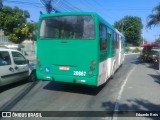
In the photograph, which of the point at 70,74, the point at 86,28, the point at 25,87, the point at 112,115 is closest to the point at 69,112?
the point at 112,115

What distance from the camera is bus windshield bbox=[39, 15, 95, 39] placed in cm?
978

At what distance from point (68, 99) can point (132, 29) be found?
84487 millimetres

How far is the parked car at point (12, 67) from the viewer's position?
34.1ft

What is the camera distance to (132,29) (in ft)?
299

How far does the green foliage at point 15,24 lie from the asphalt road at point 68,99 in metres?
33.1

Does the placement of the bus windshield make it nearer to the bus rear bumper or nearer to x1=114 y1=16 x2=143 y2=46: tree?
the bus rear bumper

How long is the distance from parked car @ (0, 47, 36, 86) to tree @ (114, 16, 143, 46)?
261ft

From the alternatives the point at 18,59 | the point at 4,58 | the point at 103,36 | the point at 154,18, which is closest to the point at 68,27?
the point at 103,36

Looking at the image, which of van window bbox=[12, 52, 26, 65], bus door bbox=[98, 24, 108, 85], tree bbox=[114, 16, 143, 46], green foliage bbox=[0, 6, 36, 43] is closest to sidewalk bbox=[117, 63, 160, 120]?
bus door bbox=[98, 24, 108, 85]

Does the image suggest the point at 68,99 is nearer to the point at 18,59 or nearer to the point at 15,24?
the point at 18,59

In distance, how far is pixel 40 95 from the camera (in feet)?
33.0

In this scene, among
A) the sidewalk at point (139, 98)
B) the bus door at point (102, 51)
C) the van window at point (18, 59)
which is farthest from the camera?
the van window at point (18, 59)

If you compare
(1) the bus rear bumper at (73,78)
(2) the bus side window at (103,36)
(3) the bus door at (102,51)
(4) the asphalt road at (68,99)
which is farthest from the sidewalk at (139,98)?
(2) the bus side window at (103,36)

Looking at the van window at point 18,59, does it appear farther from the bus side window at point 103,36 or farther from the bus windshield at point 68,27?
the bus side window at point 103,36
